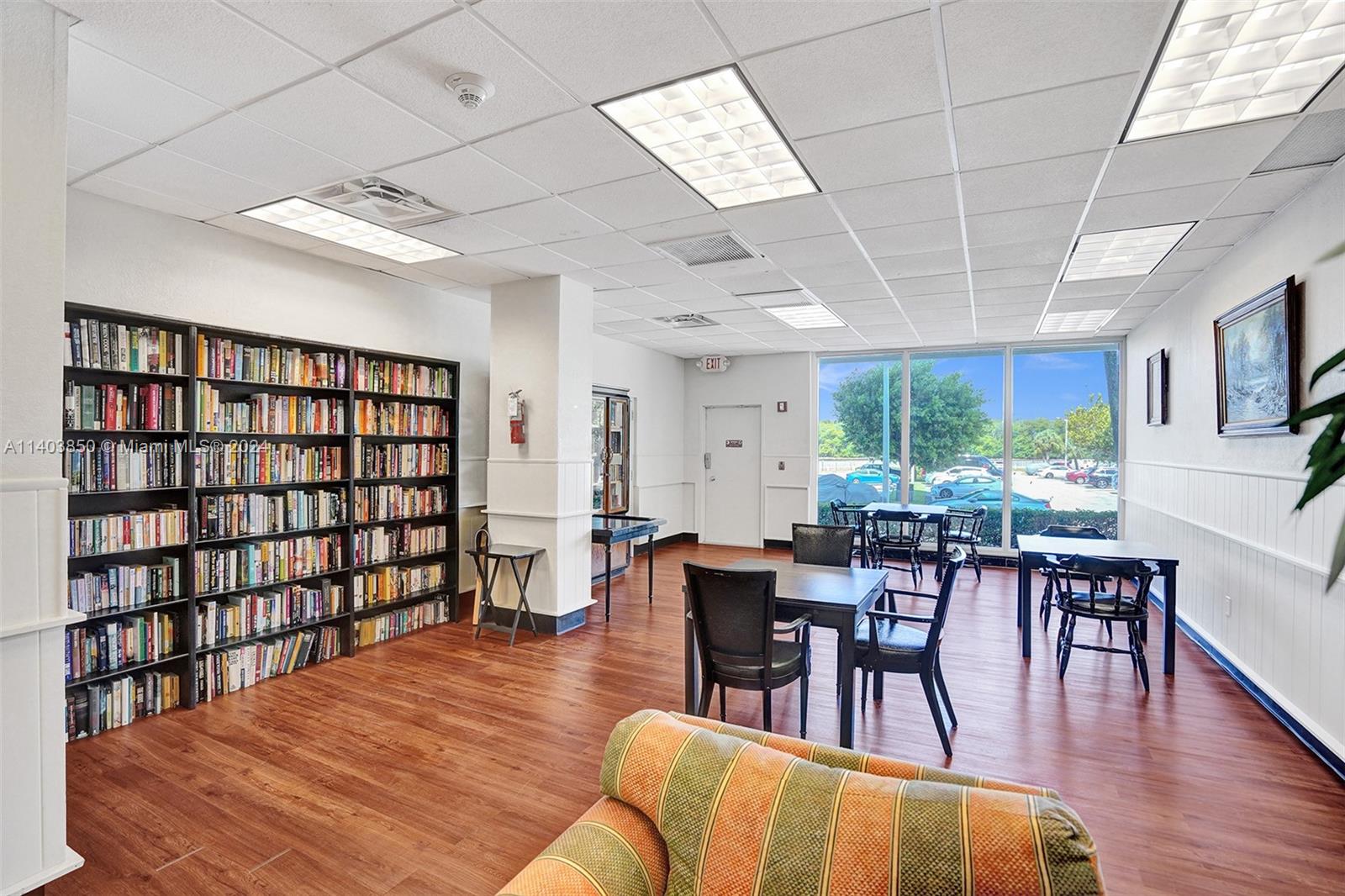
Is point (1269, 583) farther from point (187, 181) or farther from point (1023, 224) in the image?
point (187, 181)

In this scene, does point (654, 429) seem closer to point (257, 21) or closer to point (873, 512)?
point (873, 512)

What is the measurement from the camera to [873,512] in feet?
23.4

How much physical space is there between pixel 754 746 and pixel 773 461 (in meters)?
8.17

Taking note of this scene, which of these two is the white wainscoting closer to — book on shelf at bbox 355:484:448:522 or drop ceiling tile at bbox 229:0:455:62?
drop ceiling tile at bbox 229:0:455:62

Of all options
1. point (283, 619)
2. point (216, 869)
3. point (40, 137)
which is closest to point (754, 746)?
point (216, 869)

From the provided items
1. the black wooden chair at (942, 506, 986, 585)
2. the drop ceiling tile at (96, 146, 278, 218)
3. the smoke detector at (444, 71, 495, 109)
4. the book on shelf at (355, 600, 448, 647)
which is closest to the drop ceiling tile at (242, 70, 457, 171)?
the smoke detector at (444, 71, 495, 109)

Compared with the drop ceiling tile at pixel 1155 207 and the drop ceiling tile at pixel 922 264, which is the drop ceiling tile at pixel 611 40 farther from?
the drop ceiling tile at pixel 922 264

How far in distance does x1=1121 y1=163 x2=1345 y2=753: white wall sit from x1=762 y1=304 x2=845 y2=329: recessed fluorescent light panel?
294cm

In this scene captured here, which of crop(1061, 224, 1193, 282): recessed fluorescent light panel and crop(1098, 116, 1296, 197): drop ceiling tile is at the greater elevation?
crop(1061, 224, 1193, 282): recessed fluorescent light panel

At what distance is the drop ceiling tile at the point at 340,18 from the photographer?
6.60ft

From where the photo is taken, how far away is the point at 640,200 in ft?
11.7

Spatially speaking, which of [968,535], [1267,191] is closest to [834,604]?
[1267,191]

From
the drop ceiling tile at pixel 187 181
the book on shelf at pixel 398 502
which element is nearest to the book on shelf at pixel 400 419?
the book on shelf at pixel 398 502

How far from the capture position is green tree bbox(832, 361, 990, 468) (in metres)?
8.60
